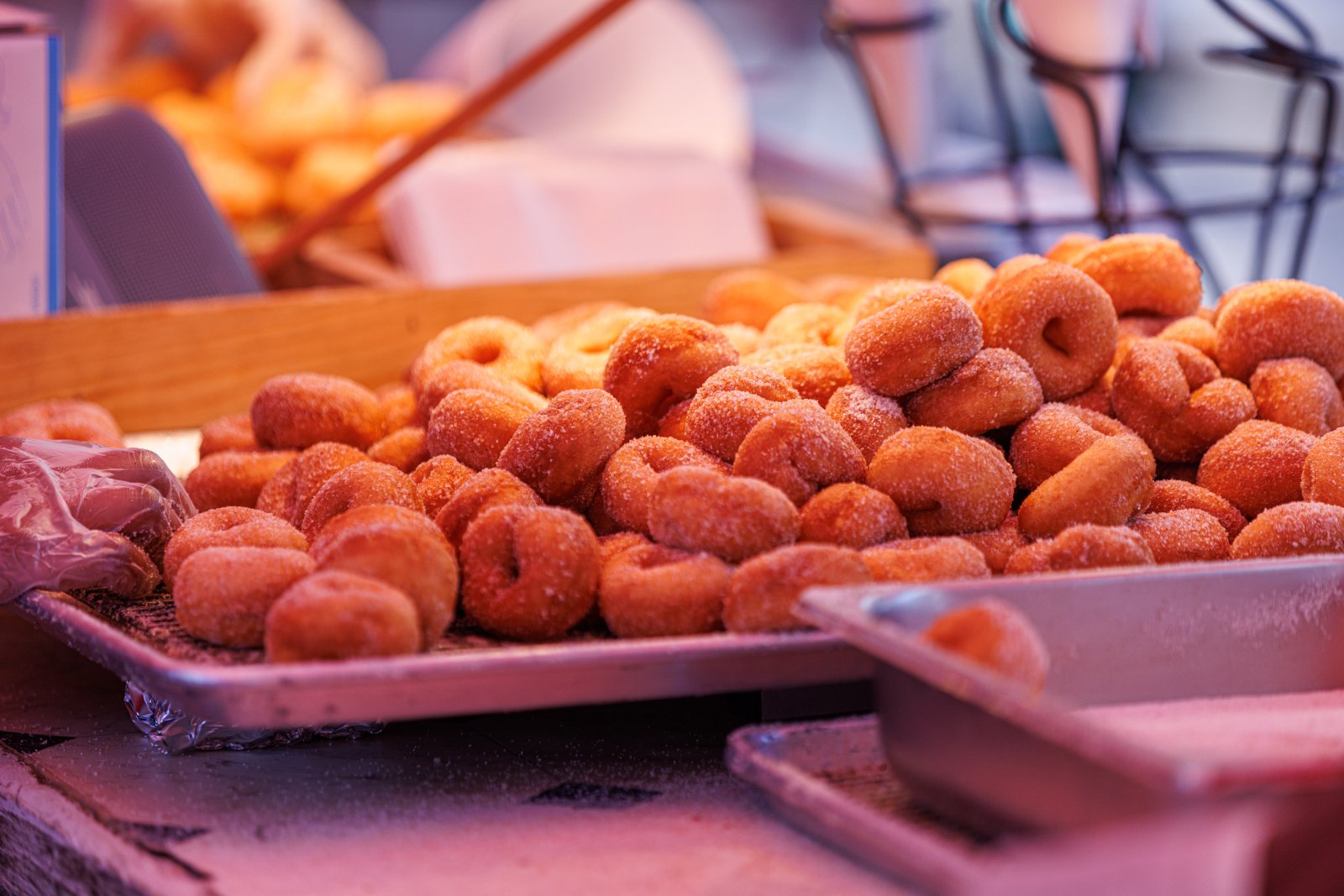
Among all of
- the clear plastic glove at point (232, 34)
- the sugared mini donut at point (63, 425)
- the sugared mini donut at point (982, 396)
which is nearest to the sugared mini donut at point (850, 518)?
the sugared mini donut at point (982, 396)

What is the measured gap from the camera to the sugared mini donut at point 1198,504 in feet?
3.13

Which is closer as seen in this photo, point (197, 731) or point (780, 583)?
point (780, 583)

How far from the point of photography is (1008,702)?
57 centimetres

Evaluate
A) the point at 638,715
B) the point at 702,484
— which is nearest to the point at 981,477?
the point at 702,484

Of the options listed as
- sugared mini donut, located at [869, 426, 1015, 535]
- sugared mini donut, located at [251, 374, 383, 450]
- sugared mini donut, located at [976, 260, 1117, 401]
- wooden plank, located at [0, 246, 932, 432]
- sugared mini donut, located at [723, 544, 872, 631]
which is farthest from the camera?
wooden plank, located at [0, 246, 932, 432]

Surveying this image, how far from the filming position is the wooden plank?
1479 millimetres

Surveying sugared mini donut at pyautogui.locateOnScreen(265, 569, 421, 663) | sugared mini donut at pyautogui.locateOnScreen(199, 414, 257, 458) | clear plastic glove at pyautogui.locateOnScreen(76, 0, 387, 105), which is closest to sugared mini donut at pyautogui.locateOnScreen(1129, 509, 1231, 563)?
sugared mini donut at pyautogui.locateOnScreen(265, 569, 421, 663)

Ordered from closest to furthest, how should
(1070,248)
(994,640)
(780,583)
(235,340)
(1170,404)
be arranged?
(994,640) → (780,583) → (1170,404) → (1070,248) → (235,340)

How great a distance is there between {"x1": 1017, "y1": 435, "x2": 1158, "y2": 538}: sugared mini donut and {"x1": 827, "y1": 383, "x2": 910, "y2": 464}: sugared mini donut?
10 cm

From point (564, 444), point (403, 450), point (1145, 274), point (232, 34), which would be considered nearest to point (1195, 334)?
point (1145, 274)

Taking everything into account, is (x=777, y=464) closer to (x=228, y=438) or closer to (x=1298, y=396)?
(x=1298, y=396)

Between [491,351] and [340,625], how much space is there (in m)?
0.47

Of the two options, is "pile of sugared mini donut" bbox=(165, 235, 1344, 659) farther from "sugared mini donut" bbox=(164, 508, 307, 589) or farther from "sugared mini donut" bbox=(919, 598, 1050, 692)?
"sugared mini donut" bbox=(919, 598, 1050, 692)

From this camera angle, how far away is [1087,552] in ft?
2.73
